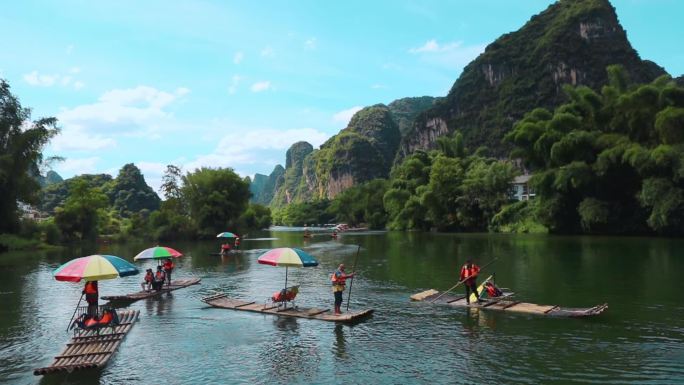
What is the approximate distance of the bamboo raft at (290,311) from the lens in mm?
19984

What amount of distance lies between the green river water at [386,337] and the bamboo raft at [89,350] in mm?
293

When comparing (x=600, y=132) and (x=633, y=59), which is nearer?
(x=600, y=132)

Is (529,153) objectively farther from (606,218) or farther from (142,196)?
(142,196)

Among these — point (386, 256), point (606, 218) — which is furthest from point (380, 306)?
point (606, 218)

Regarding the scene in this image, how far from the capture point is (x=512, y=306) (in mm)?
21156

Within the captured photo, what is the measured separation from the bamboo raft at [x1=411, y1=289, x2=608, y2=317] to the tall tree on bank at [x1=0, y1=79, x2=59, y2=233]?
54947mm

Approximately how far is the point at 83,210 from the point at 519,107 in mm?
143993

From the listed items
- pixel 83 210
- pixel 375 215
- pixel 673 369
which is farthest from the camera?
pixel 375 215

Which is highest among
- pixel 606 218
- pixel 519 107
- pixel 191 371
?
pixel 519 107

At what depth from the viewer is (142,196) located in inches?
6644

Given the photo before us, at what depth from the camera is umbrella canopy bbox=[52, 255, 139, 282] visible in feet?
55.3

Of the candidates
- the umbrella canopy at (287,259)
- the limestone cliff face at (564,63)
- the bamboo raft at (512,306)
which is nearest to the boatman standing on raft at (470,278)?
the bamboo raft at (512,306)

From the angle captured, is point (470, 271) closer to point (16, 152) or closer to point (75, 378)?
point (75, 378)

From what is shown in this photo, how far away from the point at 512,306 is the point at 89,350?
50.7 feet
